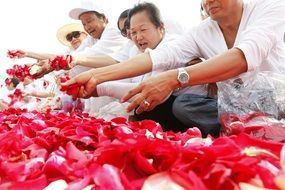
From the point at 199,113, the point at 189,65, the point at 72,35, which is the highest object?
the point at 72,35

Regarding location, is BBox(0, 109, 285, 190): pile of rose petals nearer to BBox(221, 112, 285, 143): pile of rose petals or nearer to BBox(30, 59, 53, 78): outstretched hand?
BBox(221, 112, 285, 143): pile of rose petals

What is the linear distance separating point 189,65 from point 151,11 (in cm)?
47

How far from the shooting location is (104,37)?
238 centimetres

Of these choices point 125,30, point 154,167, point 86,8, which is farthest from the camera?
point 86,8

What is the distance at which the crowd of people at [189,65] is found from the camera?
1.15 m

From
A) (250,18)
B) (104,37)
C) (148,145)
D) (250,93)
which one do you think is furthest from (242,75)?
(104,37)

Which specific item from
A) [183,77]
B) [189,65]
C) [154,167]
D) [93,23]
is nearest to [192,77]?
[183,77]

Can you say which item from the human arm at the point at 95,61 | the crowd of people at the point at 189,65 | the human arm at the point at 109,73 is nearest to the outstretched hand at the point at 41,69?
the crowd of people at the point at 189,65

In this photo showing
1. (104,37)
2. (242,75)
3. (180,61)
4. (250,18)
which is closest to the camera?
(242,75)

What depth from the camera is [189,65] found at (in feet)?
5.02

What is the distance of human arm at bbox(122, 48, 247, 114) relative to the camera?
1.09 metres

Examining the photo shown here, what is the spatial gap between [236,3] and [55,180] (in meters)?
1.09

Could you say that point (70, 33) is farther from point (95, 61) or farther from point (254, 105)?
point (254, 105)

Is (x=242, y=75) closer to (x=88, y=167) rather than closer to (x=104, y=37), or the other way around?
(x=88, y=167)
